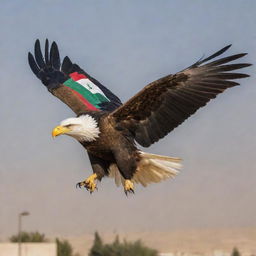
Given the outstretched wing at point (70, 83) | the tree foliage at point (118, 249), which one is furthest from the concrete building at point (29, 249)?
the outstretched wing at point (70, 83)

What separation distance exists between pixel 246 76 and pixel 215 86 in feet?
1.57

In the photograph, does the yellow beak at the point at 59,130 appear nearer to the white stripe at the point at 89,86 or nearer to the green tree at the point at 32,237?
the white stripe at the point at 89,86

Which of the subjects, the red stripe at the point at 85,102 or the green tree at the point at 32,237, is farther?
the green tree at the point at 32,237

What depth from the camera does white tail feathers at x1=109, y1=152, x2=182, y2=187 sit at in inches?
558

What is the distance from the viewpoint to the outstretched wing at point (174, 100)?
13836 millimetres

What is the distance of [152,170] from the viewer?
47.2ft

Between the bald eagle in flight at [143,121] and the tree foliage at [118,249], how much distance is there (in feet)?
132

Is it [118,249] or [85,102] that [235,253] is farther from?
[85,102]

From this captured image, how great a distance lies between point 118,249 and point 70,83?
139ft

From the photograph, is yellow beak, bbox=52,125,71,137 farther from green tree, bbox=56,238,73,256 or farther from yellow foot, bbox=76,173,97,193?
green tree, bbox=56,238,73,256

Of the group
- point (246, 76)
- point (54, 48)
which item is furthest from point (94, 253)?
point (246, 76)

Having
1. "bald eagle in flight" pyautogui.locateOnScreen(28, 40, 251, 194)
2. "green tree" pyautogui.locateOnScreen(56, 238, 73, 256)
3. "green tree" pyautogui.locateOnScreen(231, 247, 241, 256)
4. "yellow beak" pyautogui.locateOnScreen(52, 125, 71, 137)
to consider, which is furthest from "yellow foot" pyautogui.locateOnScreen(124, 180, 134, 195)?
"green tree" pyautogui.locateOnScreen(231, 247, 241, 256)

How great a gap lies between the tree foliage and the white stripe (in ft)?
125

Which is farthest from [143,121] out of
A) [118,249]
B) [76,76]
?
[118,249]
